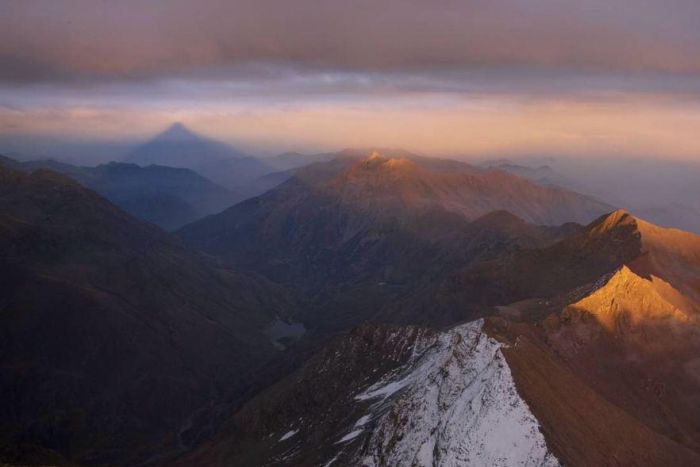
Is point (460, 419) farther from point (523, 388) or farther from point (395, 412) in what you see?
point (395, 412)

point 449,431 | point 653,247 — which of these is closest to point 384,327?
point 449,431

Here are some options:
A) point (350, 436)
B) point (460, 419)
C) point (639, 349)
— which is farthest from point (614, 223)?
point (460, 419)

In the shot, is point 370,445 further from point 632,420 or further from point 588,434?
point 632,420

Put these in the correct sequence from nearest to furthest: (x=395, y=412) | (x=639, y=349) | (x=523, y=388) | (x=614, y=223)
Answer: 1. (x=523, y=388)
2. (x=395, y=412)
3. (x=639, y=349)
4. (x=614, y=223)

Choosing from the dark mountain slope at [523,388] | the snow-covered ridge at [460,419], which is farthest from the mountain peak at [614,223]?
the snow-covered ridge at [460,419]

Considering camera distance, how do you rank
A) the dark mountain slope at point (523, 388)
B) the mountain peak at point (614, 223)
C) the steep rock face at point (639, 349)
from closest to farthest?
the dark mountain slope at point (523, 388) → the steep rock face at point (639, 349) → the mountain peak at point (614, 223)

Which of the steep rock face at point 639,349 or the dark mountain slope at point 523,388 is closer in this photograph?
the dark mountain slope at point 523,388

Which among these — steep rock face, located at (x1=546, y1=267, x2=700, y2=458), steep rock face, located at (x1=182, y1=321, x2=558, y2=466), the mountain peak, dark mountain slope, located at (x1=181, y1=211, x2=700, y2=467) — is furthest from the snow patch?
the mountain peak

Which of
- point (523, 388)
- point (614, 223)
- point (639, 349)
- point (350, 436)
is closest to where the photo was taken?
point (523, 388)

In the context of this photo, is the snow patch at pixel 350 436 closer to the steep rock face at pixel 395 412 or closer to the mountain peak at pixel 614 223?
the steep rock face at pixel 395 412
